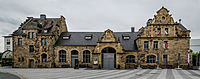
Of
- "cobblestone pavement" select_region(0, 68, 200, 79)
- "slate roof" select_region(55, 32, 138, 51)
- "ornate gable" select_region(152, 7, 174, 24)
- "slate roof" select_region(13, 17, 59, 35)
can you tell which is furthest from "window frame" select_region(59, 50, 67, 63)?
"ornate gable" select_region(152, 7, 174, 24)

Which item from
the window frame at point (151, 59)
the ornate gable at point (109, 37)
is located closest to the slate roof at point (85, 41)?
the window frame at point (151, 59)

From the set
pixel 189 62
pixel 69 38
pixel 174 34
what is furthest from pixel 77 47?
pixel 189 62

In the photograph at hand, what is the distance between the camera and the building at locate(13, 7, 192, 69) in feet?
99.0

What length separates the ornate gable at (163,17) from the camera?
3044 cm

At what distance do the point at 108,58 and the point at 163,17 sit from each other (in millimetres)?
14974

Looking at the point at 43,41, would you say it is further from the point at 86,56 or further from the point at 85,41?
the point at 86,56

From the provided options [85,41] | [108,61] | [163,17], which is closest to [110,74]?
[108,61]

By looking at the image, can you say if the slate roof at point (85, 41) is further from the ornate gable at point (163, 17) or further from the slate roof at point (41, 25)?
the ornate gable at point (163, 17)

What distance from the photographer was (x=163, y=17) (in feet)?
101

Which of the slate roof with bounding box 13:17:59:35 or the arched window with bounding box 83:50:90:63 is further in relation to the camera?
the slate roof with bounding box 13:17:59:35

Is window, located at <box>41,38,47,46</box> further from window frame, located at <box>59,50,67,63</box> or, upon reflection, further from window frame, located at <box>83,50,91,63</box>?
window frame, located at <box>83,50,91,63</box>

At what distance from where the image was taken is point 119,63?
29.5 meters

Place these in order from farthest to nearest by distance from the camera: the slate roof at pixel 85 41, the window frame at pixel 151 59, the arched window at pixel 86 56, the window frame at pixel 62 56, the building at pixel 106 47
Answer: the window frame at pixel 62 56
the arched window at pixel 86 56
the slate roof at pixel 85 41
the window frame at pixel 151 59
the building at pixel 106 47

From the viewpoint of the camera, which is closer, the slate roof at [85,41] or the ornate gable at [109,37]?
the ornate gable at [109,37]
